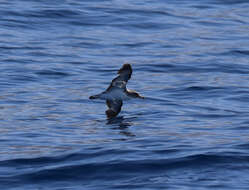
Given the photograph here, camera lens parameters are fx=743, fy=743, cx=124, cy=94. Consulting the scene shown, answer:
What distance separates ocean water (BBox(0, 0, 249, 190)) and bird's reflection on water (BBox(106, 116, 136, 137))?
0.03 meters

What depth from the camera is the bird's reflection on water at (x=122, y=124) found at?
15656 millimetres

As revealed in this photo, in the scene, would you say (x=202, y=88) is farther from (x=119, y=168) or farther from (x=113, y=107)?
(x=119, y=168)

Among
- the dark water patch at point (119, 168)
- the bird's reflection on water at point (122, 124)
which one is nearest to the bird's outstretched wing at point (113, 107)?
the bird's reflection on water at point (122, 124)

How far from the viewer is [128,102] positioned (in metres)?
19.2

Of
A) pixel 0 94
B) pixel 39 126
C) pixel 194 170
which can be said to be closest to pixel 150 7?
pixel 0 94

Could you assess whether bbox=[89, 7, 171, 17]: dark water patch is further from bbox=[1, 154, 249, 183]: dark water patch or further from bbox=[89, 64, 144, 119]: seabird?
bbox=[1, 154, 249, 183]: dark water patch

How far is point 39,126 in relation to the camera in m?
15.9

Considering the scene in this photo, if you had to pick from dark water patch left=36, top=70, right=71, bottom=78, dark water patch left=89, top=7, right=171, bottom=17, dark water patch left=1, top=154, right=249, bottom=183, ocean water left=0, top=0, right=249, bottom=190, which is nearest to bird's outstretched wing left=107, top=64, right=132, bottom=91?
ocean water left=0, top=0, right=249, bottom=190

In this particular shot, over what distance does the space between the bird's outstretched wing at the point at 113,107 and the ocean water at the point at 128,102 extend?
0.17 m

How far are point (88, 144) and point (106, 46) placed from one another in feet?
33.1

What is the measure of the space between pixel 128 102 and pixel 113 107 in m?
1.96

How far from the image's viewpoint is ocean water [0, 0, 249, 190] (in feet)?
41.8

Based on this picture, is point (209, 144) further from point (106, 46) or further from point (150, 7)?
point (150, 7)

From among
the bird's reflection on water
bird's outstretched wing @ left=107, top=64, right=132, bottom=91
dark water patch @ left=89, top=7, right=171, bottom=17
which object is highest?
dark water patch @ left=89, top=7, right=171, bottom=17
